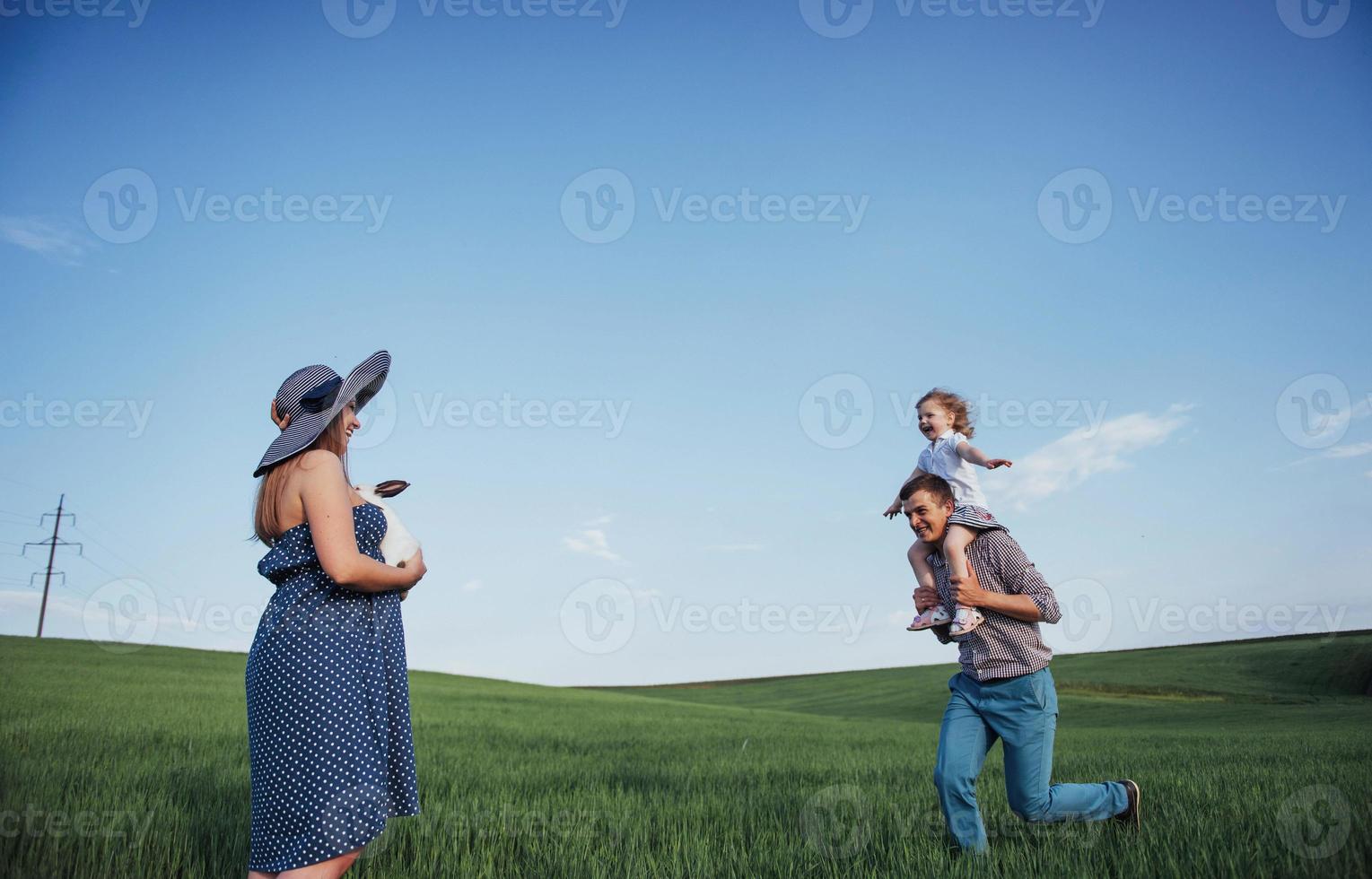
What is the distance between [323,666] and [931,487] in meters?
3.25

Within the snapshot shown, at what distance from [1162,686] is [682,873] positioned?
40337mm

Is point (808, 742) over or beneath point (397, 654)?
beneath

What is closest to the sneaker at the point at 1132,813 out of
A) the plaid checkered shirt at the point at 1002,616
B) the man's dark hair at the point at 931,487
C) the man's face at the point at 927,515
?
the plaid checkered shirt at the point at 1002,616

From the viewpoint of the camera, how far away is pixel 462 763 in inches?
398

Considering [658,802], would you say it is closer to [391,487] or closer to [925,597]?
[925,597]

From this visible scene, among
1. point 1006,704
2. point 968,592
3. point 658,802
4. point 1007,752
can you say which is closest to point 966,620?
point 968,592

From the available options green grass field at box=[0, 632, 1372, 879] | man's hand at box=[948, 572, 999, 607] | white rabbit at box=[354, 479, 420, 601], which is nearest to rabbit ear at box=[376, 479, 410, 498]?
white rabbit at box=[354, 479, 420, 601]

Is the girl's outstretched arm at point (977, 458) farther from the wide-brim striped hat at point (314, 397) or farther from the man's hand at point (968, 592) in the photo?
the wide-brim striped hat at point (314, 397)

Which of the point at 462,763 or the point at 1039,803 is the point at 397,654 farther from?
the point at 462,763

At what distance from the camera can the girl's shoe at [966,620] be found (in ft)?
14.5

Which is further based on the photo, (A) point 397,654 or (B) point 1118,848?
(B) point 1118,848

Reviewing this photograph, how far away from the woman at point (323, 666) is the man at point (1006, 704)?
2742 millimetres

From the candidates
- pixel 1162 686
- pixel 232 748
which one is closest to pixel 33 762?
pixel 232 748

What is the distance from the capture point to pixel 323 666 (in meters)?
3.24
